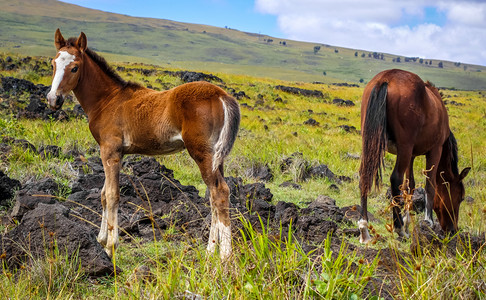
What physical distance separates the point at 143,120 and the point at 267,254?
8.12 ft

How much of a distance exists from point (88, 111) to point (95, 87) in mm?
314

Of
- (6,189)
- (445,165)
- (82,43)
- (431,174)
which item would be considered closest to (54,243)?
(82,43)

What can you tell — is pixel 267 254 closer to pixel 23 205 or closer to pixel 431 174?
pixel 23 205

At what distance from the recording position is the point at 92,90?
5.66 meters

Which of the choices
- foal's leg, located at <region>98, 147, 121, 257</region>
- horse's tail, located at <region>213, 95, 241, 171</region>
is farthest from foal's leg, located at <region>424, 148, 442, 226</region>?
foal's leg, located at <region>98, 147, 121, 257</region>

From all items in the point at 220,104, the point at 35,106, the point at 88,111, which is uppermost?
the point at 220,104

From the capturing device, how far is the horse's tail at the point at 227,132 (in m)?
4.78

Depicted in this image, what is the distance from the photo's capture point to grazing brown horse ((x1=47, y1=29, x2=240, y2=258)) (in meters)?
4.86

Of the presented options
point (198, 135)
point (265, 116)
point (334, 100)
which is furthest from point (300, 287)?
point (334, 100)

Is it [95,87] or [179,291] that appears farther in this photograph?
[95,87]

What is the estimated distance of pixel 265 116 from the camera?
1941 cm

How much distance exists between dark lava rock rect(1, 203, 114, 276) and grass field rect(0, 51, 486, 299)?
0.35ft

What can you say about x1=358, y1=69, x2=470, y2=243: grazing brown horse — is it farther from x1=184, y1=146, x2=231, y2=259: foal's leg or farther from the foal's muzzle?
the foal's muzzle

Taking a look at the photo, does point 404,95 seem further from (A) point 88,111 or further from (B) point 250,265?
(A) point 88,111
